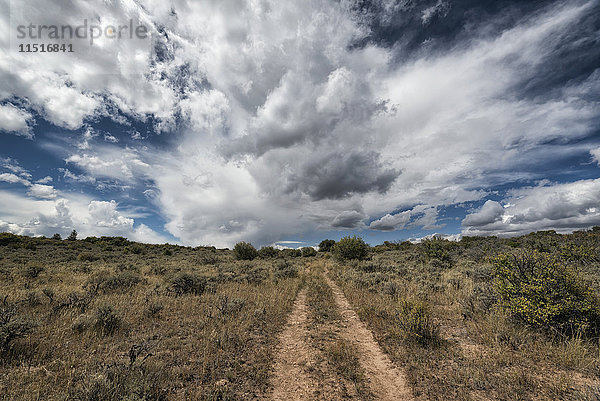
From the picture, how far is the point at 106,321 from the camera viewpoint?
741 centimetres

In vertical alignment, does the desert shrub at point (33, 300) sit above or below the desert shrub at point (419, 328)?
above

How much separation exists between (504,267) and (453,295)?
4.15 meters

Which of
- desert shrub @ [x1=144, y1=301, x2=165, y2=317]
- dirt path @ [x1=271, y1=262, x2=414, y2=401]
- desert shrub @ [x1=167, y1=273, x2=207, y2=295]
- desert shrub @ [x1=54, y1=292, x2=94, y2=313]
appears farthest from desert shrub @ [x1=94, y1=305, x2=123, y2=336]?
dirt path @ [x1=271, y1=262, x2=414, y2=401]

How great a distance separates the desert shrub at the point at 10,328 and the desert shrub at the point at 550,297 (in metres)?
13.3

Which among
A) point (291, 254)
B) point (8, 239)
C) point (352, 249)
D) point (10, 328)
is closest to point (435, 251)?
point (352, 249)

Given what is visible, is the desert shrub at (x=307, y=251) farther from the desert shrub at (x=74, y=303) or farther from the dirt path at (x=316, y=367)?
the desert shrub at (x=74, y=303)

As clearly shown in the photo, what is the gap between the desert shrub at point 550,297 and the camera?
6.61m

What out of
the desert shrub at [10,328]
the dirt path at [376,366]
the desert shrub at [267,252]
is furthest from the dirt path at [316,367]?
the desert shrub at [267,252]

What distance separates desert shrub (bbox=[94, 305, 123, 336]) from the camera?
7.22m

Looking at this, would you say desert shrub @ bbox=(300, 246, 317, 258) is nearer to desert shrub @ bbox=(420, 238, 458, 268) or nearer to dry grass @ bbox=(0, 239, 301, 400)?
desert shrub @ bbox=(420, 238, 458, 268)

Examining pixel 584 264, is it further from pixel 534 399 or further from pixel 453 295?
pixel 534 399

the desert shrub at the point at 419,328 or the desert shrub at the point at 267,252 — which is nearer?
the desert shrub at the point at 419,328

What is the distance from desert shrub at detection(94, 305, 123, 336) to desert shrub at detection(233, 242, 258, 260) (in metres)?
32.2

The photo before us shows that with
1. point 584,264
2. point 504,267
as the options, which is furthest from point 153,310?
point 584,264
